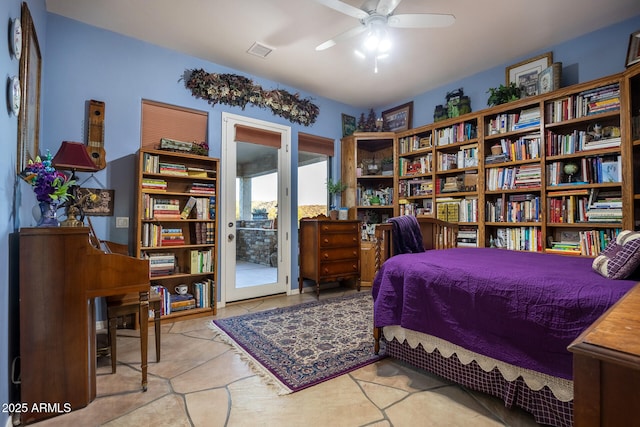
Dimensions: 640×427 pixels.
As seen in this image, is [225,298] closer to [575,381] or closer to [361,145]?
[361,145]

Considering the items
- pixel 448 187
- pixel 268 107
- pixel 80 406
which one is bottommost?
pixel 80 406

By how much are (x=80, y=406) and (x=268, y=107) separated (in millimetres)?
3504

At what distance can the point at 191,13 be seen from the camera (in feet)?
8.90

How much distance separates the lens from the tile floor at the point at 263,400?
1.55 m

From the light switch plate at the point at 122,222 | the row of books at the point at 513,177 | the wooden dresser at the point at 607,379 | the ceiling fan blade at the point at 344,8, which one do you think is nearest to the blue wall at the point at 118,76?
the light switch plate at the point at 122,222

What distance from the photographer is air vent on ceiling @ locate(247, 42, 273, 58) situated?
3.22 m

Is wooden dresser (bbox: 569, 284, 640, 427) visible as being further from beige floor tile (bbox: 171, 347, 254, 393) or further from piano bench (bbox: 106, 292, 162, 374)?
piano bench (bbox: 106, 292, 162, 374)

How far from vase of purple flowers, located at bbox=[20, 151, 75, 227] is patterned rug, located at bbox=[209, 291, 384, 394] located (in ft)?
5.10

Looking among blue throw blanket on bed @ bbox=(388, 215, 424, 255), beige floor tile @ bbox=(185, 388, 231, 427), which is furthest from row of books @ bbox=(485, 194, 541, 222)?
beige floor tile @ bbox=(185, 388, 231, 427)

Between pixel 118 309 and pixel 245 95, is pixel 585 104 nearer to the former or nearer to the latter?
pixel 245 95

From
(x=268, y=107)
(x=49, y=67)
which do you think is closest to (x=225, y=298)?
(x=268, y=107)

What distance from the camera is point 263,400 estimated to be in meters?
1.74

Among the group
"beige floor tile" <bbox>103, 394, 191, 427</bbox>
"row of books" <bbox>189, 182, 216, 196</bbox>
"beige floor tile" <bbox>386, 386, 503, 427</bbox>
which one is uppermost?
"row of books" <bbox>189, 182, 216, 196</bbox>

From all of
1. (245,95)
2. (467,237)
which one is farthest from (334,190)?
(467,237)
